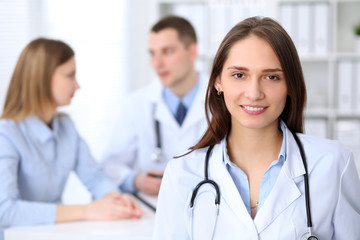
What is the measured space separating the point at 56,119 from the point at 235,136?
97 cm

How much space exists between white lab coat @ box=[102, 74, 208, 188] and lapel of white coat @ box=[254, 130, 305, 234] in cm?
106

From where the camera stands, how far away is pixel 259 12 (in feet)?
10.3

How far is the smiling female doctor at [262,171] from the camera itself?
4.02 ft

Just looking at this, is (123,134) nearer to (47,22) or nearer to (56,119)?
(56,119)

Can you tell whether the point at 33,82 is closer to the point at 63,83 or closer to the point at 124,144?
the point at 63,83

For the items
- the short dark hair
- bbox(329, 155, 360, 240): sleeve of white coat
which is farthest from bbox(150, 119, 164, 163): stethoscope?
bbox(329, 155, 360, 240): sleeve of white coat

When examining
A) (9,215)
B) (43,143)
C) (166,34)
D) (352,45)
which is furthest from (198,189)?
(352,45)

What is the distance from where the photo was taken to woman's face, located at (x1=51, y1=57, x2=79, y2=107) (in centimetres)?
198

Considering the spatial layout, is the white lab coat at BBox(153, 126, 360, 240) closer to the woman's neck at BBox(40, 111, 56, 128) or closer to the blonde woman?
the blonde woman

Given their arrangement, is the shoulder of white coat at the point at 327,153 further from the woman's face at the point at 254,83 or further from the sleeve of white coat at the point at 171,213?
the sleeve of white coat at the point at 171,213

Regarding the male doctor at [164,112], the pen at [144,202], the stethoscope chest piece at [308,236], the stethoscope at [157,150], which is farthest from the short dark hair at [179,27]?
the stethoscope chest piece at [308,236]

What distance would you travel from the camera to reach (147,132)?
245 cm

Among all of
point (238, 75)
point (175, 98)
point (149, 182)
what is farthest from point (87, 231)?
point (175, 98)

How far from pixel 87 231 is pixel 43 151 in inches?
19.0
